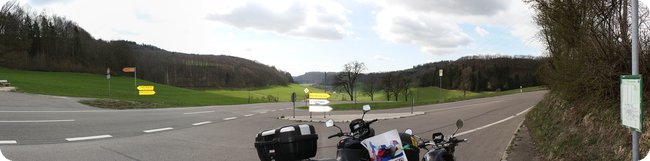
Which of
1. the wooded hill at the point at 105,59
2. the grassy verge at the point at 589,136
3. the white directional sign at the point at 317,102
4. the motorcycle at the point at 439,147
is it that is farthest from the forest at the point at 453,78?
the motorcycle at the point at 439,147

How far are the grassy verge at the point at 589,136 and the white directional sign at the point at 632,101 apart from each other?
57.3 inches

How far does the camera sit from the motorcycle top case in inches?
167

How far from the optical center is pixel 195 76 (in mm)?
120312

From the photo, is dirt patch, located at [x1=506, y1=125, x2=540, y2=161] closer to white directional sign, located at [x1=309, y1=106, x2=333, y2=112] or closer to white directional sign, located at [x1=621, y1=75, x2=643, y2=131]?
white directional sign, located at [x1=621, y1=75, x2=643, y2=131]

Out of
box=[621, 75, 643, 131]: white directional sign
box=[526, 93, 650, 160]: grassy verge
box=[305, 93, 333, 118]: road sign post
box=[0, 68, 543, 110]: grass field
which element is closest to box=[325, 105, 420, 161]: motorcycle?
box=[621, 75, 643, 131]: white directional sign

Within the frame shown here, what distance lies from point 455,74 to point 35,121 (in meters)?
91.1

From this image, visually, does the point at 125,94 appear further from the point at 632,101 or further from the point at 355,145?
the point at 632,101

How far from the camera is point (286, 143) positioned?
422 cm

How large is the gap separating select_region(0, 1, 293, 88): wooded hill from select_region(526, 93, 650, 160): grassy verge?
47.2 metres

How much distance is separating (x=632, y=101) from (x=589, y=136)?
3.27m

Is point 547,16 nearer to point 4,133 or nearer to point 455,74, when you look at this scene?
point 4,133

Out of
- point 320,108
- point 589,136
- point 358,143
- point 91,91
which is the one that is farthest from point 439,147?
point 91,91

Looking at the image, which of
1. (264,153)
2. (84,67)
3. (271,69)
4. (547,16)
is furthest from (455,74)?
(264,153)

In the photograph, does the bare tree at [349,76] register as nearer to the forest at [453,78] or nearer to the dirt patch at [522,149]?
the forest at [453,78]
